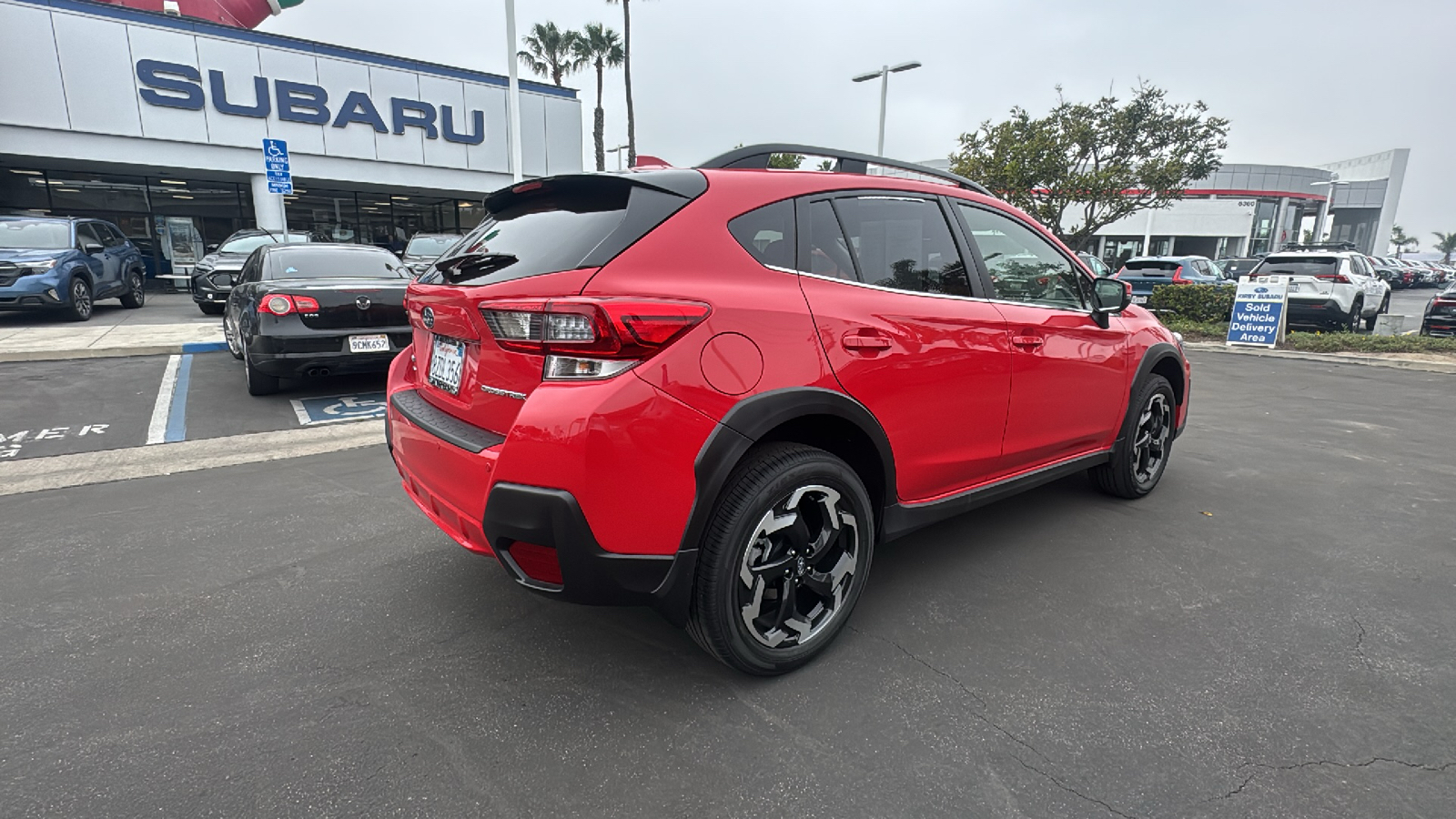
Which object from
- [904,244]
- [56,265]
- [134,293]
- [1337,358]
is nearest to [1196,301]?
[1337,358]

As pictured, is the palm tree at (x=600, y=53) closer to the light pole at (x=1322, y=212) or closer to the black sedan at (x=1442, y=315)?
the black sedan at (x=1442, y=315)

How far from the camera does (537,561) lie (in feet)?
6.73

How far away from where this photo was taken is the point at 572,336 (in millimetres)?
1951

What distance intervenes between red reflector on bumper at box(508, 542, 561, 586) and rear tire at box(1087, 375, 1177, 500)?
315 centimetres

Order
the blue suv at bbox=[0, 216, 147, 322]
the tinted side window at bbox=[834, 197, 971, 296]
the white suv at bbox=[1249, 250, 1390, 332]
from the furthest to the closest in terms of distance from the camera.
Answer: the white suv at bbox=[1249, 250, 1390, 332] → the blue suv at bbox=[0, 216, 147, 322] → the tinted side window at bbox=[834, 197, 971, 296]

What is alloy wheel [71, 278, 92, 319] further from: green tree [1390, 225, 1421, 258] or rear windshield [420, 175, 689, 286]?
green tree [1390, 225, 1421, 258]

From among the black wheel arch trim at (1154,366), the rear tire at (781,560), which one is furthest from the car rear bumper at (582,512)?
the black wheel arch trim at (1154,366)

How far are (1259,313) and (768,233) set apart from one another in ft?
42.7

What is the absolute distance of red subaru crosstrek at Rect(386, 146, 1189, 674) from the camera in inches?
77.0

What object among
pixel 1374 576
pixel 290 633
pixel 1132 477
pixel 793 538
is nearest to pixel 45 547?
pixel 290 633

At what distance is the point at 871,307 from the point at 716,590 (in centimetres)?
111

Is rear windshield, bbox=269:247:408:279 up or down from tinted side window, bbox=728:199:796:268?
down

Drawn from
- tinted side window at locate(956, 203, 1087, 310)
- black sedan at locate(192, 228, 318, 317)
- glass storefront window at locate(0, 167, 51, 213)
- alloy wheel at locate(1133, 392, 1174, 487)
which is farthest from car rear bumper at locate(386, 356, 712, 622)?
glass storefront window at locate(0, 167, 51, 213)

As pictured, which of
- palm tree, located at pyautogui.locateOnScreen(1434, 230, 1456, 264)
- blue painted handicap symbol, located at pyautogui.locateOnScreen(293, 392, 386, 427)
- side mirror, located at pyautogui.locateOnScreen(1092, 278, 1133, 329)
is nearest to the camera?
side mirror, located at pyautogui.locateOnScreen(1092, 278, 1133, 329)
